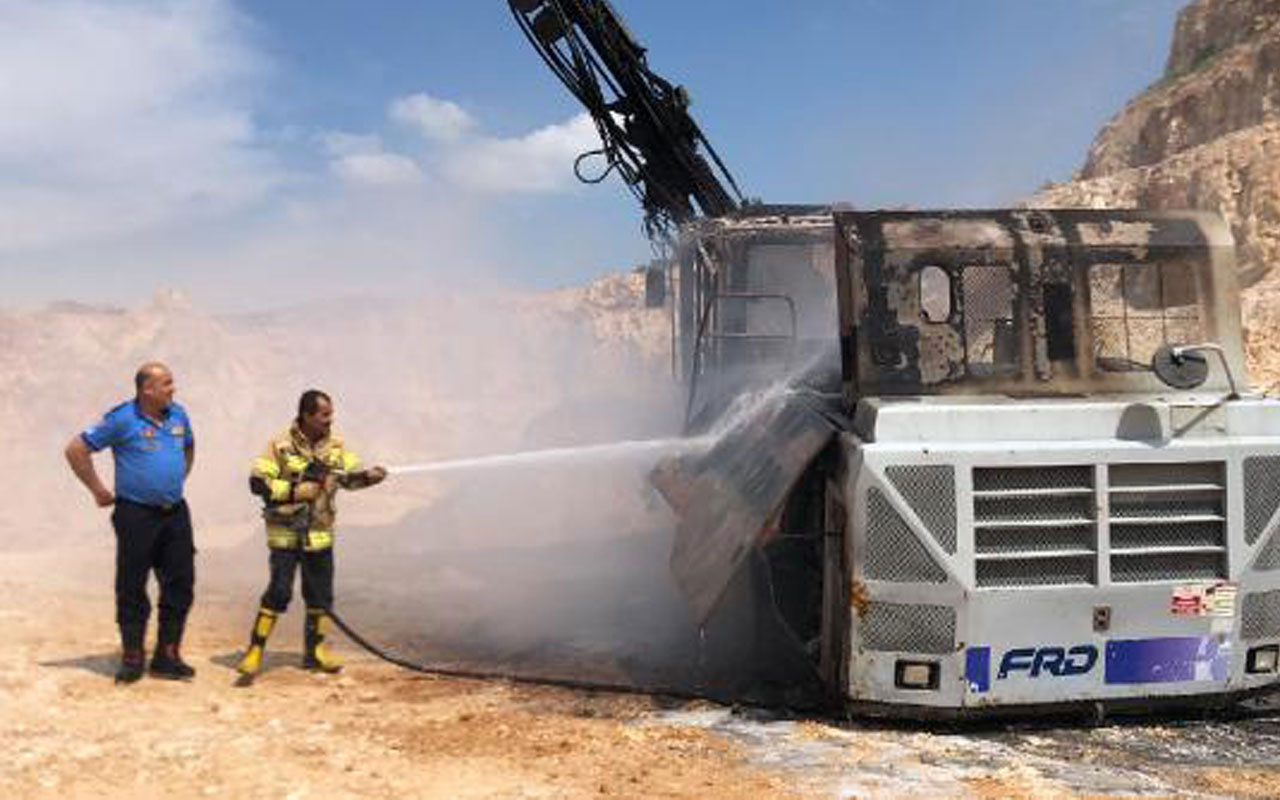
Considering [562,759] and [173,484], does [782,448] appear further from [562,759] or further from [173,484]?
[173,484]

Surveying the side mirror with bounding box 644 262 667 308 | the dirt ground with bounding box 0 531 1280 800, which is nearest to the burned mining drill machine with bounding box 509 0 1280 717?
the dirt ground with bounding box 0 531 1280 800

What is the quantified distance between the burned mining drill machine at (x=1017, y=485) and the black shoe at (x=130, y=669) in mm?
2851

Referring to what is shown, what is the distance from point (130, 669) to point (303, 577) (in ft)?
3.17

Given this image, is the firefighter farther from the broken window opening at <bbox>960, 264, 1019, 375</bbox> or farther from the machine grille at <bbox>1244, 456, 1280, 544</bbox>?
the machine grille at <bbox>1244, 456, 1280, 544</bbox>

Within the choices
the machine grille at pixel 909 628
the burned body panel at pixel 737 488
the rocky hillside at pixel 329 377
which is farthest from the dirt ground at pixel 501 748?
the rocky hillside at pixel 329 377

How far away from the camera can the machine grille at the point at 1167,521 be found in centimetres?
512

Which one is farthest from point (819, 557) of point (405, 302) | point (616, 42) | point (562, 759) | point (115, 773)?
point (405, 302)

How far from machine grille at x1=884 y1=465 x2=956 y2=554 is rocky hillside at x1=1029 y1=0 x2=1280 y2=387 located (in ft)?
35.6

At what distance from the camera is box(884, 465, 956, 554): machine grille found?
5027 mm

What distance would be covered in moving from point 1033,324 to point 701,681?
8.29 feet

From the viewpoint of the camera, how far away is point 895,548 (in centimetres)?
507

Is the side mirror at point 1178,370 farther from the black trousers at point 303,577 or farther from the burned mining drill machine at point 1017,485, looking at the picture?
the black trousers at point 303,577

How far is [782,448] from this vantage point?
586 cm

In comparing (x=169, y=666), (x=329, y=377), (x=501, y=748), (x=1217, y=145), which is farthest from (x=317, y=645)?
(x=329, y=377)
